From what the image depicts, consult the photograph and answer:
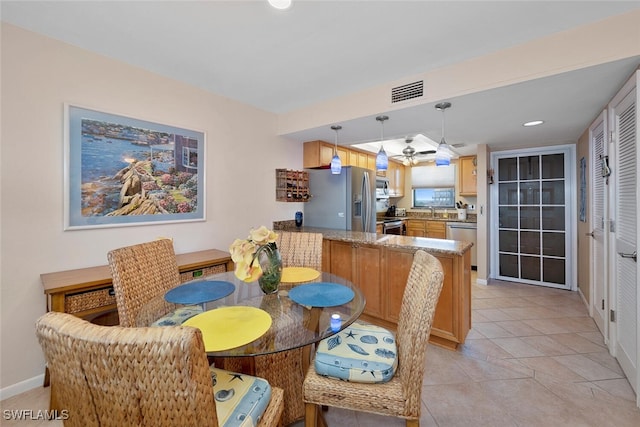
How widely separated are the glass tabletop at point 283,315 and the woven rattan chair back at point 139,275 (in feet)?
0.27

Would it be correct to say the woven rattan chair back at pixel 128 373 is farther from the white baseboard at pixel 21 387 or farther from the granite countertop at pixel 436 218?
the granite countertop at pixel 436 218

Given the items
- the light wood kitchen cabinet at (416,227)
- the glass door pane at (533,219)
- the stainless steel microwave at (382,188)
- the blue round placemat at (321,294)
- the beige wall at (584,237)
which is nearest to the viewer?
the blue round placemat at (321,294)

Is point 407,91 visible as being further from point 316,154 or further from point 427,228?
point 427,228

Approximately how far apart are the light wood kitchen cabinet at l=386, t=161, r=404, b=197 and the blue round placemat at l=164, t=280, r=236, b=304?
4790 millimetres

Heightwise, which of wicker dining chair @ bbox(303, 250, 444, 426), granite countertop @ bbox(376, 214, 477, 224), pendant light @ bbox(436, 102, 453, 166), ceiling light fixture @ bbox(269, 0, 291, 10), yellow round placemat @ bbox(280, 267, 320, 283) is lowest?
wicker dining chair @ bbox(303, 250, 444, 426)

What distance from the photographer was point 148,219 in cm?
242

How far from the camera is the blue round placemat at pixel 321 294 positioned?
→ 149cm

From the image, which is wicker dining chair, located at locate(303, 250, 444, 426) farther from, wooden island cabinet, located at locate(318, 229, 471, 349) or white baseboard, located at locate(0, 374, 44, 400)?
white baseboard, located at locate(0, 374, 44, 400)

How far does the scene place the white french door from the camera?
179 centimetres

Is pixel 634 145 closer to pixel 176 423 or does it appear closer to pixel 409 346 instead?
pixel 409 346

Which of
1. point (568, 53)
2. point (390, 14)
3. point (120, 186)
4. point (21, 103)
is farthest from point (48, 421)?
point (568, 53)

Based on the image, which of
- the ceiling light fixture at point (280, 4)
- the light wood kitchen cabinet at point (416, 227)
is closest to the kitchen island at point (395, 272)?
the ceiling light fixture at point (280, 4)

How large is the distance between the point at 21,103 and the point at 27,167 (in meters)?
0.43

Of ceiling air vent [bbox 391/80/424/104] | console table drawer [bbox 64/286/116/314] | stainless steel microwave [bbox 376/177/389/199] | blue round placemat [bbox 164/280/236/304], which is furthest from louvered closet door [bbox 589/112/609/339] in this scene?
console table drawer [bbox 64/286/116/314]
